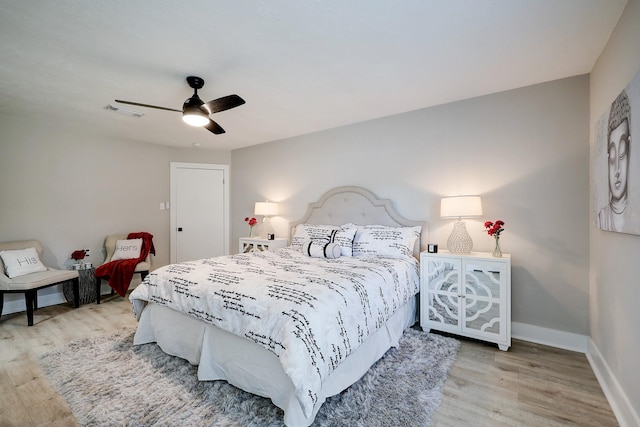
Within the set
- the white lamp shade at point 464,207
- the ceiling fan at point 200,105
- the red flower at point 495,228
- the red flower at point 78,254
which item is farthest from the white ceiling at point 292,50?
the red flower at point 78,254

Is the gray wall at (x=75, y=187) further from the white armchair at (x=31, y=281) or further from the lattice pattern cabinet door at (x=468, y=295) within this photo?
the lattice pattern cabinet door at (x=468, y=295)

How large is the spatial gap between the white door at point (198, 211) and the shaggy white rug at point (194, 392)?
2.69 metres

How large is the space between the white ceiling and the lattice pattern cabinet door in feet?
5.48

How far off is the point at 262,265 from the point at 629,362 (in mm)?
2523

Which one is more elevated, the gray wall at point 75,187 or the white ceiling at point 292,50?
the white ceiling at point 292,50

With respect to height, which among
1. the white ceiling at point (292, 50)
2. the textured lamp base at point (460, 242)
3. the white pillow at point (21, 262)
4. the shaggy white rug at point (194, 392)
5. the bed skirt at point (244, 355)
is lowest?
the shaggy white rug at point (194, 392)

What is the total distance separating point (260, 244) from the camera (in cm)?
434

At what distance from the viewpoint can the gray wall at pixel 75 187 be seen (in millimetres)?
3562

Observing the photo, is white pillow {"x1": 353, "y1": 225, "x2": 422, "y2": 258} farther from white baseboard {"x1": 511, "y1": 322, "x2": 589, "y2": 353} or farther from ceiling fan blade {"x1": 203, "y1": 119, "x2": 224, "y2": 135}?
ceiling fan blade {"x1": 203, "y1": 119, "x2": 224, "y2": 135}

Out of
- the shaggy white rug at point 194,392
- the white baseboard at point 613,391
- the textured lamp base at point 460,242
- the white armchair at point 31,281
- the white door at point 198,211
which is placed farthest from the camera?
the white door at point 198,211

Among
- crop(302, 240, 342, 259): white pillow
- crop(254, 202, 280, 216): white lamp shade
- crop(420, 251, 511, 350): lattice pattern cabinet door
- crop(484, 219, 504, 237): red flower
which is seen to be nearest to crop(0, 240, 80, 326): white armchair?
crop(254, 202, 280, 216): white lamp shade

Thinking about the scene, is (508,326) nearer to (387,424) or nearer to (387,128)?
(387,424)

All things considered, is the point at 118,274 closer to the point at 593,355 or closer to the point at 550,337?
the point at 550,337

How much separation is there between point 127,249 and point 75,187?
1119 millimetres
